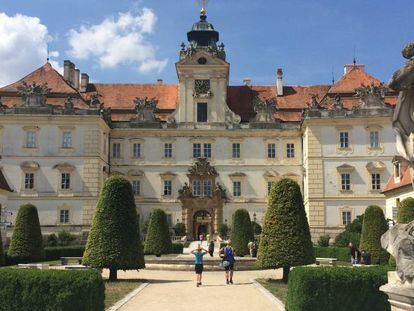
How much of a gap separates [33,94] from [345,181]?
918 inches

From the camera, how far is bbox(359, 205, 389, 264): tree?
25266mm

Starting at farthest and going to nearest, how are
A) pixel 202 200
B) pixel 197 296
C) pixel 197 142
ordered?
pixel 197 142, pixel 202 200, pixel 197 296

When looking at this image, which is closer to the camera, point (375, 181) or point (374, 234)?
point (374, 234)

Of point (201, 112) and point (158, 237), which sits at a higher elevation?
point (201, 112)

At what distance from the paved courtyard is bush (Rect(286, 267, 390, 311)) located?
2.10 m

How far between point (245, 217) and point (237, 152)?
14.5 meters

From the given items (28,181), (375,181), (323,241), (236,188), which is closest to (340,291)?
(323,241)

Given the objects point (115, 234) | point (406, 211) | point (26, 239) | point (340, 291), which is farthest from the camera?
point (26, 239)

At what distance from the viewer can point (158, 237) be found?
30688 mm

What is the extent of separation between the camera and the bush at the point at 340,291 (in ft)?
35.2

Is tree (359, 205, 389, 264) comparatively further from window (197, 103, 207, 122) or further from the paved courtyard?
window (197, 103, 207, 122)

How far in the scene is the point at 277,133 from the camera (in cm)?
4544

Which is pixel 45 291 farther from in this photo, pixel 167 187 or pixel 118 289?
pixel 167 187

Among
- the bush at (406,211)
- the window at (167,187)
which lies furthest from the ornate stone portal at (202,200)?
the bush at (406,211)
